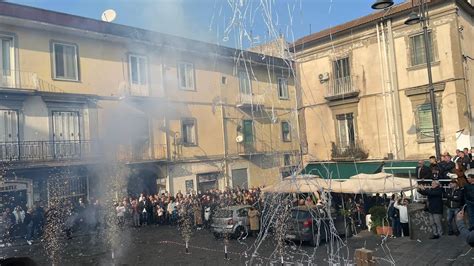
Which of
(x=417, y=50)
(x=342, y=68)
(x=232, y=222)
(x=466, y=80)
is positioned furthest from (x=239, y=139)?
(x=466, y=80)

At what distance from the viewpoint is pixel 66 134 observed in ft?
47.0

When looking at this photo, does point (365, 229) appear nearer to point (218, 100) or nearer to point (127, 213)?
point (218, 100)

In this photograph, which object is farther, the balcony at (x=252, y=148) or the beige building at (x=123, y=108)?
the balcony at (x=252, y=148)

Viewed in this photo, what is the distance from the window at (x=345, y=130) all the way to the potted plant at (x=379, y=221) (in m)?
5.66

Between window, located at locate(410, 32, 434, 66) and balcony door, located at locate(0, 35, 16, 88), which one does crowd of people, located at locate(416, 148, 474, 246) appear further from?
balcony door, located at locate(0, 35, 16, 88)

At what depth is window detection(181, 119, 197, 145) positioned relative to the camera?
13.6 meters

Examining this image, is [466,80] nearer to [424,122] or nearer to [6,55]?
[424,122]

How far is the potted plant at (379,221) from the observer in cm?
1103

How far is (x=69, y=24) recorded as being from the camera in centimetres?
1238

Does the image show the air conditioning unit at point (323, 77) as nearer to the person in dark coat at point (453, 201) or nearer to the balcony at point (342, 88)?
the balcony at point (342, 88)

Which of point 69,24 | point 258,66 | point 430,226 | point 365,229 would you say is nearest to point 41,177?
point 69,24

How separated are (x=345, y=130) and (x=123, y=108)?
8748mm

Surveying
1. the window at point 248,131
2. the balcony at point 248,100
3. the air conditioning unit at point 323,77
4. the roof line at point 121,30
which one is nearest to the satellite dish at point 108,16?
the roof line at point 121,30

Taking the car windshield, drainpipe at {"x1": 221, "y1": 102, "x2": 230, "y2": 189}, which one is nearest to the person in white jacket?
the car windshield
